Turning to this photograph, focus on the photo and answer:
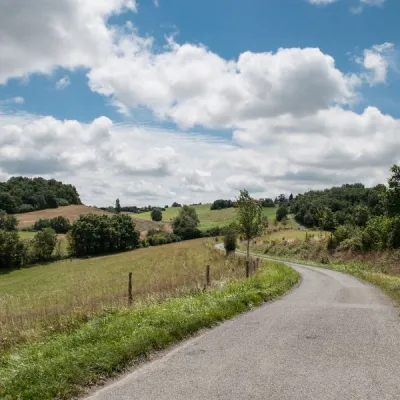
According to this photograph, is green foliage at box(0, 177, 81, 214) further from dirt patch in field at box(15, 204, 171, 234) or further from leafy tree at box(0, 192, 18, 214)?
dirt patch in field at box(15, 204, 171, 234)

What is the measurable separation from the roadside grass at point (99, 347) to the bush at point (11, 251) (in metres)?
74.9

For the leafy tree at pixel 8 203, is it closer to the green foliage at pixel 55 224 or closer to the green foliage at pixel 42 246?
the green foliage at pixel 55 224

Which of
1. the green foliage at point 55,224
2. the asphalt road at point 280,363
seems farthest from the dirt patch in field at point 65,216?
the asphalt road at point 280,363

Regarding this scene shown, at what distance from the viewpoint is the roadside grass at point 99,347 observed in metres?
6.34

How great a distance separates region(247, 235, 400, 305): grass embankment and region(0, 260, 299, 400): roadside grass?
9.08 metres

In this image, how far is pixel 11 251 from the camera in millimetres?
79125

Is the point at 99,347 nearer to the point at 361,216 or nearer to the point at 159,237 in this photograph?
the point at 361,216

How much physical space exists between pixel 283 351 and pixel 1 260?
81.5 metres

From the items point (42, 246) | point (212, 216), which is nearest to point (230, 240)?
point (42, 246)

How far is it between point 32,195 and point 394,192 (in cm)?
13656

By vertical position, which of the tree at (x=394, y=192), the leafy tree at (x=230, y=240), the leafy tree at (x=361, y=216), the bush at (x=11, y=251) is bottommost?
the bush at (x=11, y=251)

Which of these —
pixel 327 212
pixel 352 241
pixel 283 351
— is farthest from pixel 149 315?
pixel 327 212

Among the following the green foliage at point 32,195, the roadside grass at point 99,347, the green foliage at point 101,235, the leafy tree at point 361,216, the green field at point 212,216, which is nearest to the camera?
the roadside grass at point 99,347

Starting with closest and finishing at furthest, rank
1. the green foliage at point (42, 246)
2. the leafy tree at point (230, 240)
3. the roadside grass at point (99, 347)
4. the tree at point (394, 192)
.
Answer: the roadside grass at point (99, 347)
the tree at point (394, 192)
the leafy tree at point (230, 240)
the green foliage at point (42, 246)
